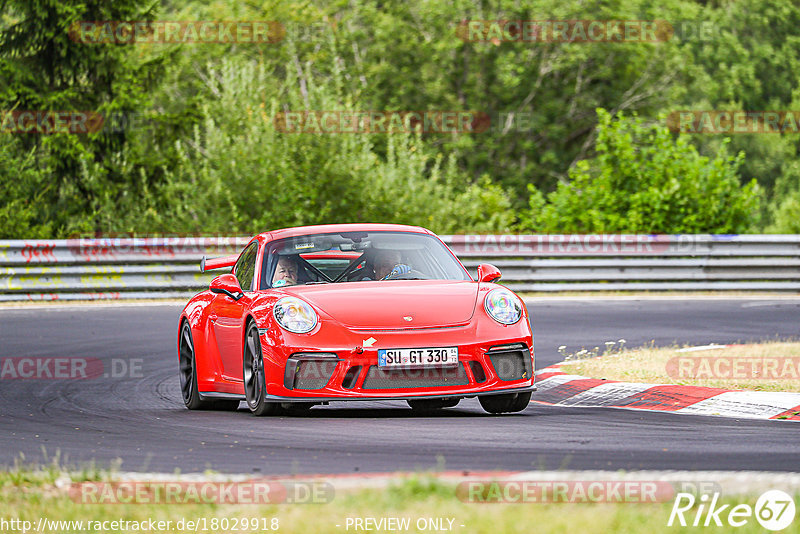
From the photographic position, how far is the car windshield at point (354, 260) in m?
9.61

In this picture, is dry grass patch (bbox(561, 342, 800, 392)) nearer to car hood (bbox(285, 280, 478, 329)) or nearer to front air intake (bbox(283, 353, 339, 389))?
car hood (bbox(285, 280, 478, 329))

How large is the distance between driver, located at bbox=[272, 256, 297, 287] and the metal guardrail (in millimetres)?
11900

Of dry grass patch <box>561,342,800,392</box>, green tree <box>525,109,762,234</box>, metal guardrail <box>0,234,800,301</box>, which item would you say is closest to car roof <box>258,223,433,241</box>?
dry grass patch <box>561,342,800,392</box>

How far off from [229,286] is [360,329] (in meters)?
1.46

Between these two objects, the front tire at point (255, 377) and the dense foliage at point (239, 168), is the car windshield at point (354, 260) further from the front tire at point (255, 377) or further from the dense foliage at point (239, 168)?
the dense foliage at point (239, 168)

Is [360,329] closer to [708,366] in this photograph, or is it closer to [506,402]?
[506,402]

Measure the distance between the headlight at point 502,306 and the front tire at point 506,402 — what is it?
20.4 inches

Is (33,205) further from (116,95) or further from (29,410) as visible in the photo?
(29,410)

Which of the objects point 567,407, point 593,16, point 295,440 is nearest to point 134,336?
point 567,407

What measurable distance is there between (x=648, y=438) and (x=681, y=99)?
149ft

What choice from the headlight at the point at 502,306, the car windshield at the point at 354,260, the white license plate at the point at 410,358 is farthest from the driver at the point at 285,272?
the headlight at the point at 502,306

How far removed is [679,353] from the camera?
1265 cm

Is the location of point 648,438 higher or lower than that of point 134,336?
higher

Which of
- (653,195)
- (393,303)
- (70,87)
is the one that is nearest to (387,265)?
(393,303)
